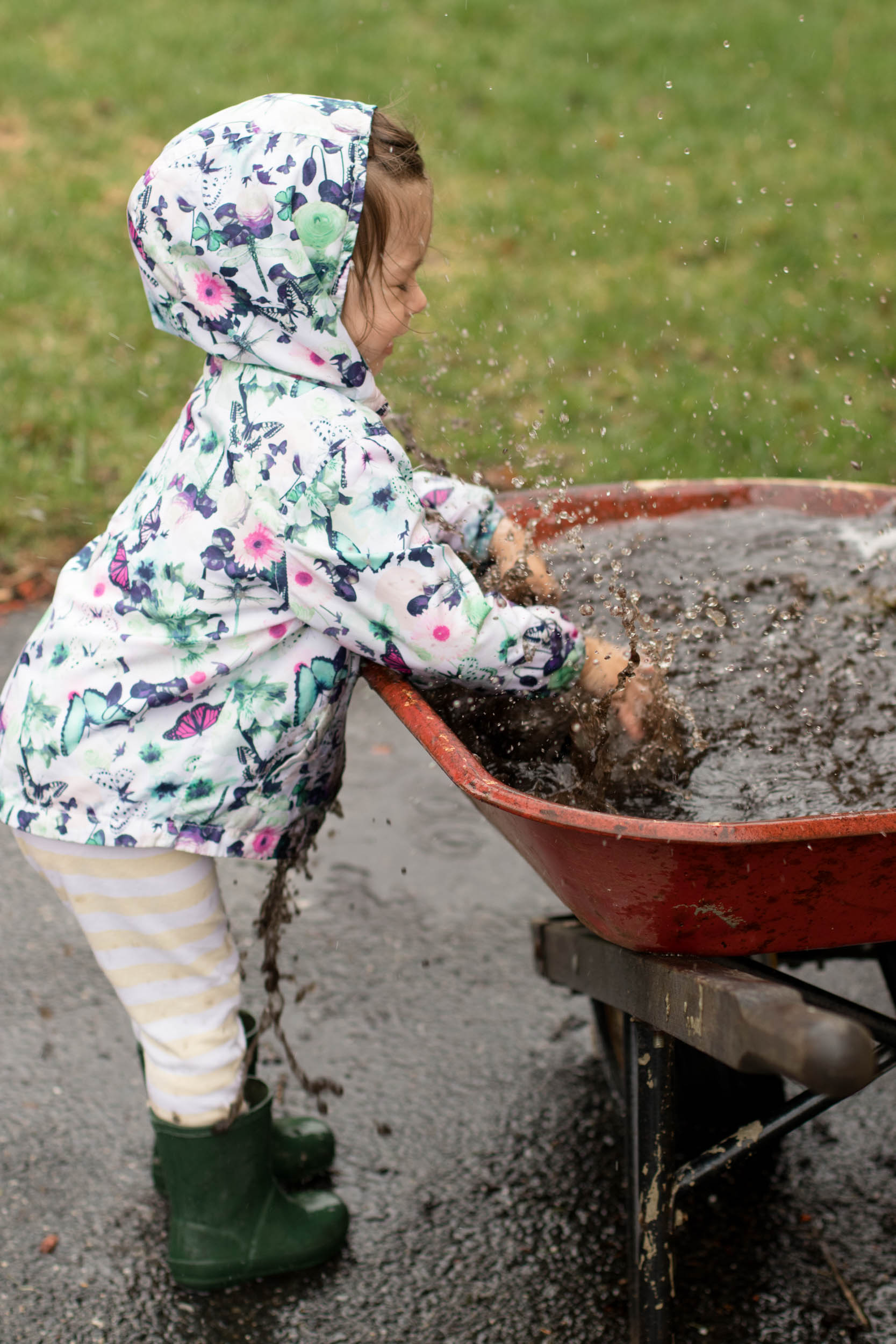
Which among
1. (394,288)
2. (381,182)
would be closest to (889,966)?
(394,288)

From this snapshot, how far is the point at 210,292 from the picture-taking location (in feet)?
5.76

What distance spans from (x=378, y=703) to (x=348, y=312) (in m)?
2.15

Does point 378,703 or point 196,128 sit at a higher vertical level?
point 196,128

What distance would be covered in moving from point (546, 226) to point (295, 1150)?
15.0 ft

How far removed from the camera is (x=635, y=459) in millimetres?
4660

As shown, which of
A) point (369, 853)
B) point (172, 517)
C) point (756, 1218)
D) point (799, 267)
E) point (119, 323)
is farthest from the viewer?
point (799, 267)

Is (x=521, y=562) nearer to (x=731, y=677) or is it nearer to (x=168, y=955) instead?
(x=731, y=677)

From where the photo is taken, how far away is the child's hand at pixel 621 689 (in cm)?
203

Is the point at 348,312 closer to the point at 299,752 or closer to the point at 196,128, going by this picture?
the point at 196,128

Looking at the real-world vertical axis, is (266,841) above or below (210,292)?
below

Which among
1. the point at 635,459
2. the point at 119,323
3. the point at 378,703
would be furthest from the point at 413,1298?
the point at 119,323

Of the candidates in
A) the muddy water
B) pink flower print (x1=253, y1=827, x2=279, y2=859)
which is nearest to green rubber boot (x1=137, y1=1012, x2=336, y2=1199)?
pink flower print (x1=253, y1=827, x2=279, y2=859)

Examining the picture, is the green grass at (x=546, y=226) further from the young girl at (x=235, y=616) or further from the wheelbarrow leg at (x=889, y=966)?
the wheelbarrow leg at (x=889, y=966)

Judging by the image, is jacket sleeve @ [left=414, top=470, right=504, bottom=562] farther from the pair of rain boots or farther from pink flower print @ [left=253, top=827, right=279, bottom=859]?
the pair of rain boots
